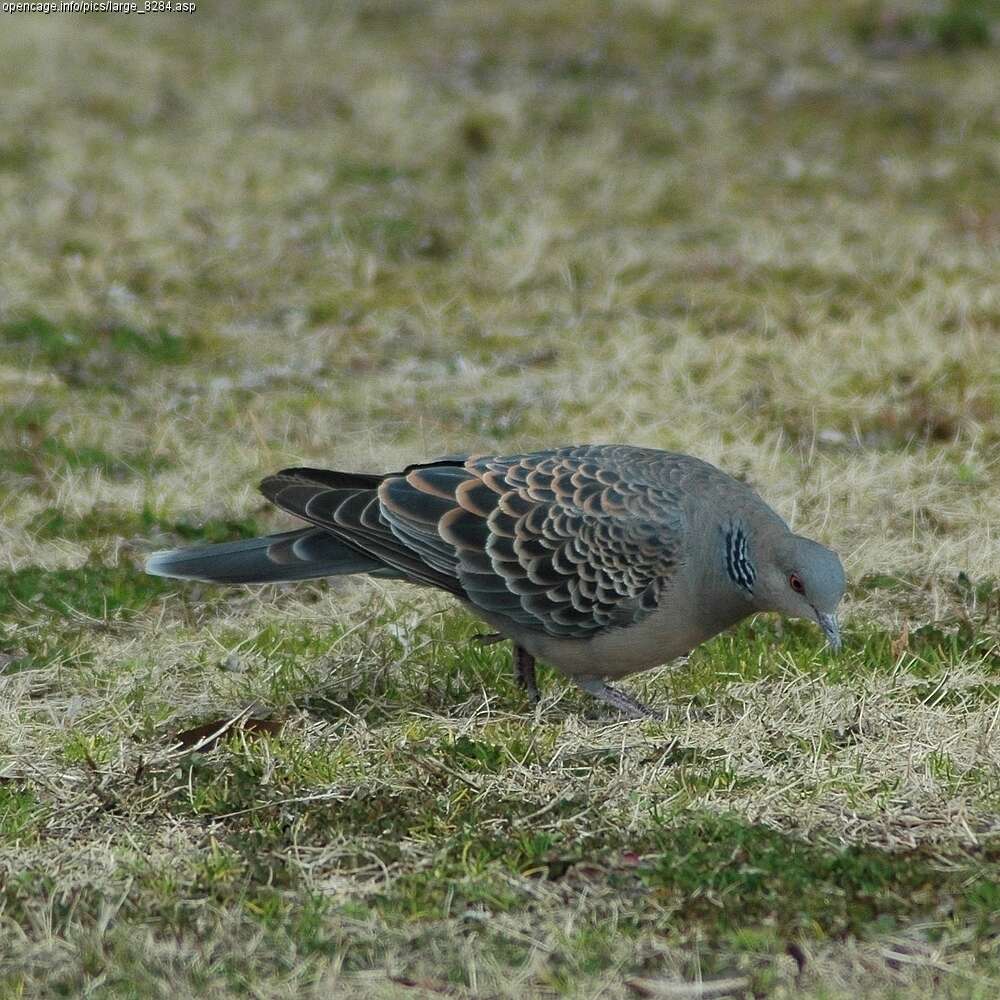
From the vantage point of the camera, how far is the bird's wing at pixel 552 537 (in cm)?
472

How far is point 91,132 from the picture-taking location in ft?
35.9

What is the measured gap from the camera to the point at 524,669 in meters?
5.04

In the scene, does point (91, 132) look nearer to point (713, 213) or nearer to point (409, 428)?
point (713, 213)

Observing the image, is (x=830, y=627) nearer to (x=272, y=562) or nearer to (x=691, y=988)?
(x=691, y=988)

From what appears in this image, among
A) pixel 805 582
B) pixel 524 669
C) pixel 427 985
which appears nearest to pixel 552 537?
pixel 524 669

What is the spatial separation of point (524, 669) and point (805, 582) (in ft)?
3.10

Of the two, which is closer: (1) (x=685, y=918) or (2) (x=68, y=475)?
(1) (x=685, y=918)

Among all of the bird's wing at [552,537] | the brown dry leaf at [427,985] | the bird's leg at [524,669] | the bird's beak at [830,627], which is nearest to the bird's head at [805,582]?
the bird's beak at [830,627]

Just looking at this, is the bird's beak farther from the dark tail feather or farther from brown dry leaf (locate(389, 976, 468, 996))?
brown dry leaf (locate(389, 976, 468, 996))

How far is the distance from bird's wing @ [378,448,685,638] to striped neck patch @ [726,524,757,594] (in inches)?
5.6

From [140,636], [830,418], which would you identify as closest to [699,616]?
[140,636]

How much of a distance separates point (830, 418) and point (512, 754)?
3076 mm

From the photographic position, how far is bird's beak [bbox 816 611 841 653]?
4538mm

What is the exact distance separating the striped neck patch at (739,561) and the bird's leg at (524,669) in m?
0.71
